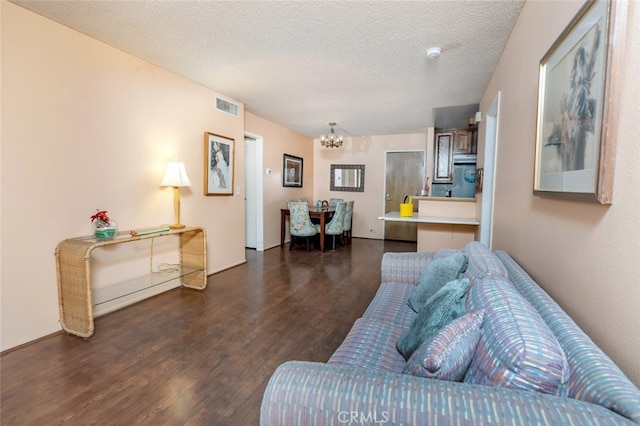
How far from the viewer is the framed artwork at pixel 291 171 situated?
19.8 ft

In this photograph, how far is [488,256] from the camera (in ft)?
5.60

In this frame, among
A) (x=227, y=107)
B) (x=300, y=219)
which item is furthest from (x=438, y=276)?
(x=300, y=219)

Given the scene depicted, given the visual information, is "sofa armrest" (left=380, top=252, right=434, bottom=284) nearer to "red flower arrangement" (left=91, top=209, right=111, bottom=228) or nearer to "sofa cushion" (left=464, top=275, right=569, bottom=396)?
"sofa cushion" (left=464, top=275, right=569, bottom=396)

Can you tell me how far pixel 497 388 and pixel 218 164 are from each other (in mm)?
3843

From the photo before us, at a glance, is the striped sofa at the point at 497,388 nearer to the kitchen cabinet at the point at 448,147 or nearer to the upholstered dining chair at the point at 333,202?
the kitchen cabinet at the point at 448,147

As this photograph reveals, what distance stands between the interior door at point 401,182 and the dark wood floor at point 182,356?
10.9ft

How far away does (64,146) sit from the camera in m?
2.39

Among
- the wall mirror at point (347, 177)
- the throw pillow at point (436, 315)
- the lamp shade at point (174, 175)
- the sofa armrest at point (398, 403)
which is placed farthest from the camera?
the wall mirror at point (347, 177)

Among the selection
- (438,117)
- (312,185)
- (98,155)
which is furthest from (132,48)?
(312,185)

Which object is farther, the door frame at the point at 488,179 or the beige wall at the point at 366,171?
the beige wall at the point at 366,171

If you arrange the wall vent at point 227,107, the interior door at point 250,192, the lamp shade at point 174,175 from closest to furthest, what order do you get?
the lamp shade at point 174,175 < the wall vent at point 227,107 < the interior door at point 250,192

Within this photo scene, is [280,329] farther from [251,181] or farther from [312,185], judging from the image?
[312,185]

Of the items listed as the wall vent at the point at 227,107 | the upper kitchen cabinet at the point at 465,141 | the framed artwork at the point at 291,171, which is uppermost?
the wall vent at the point at 227,107

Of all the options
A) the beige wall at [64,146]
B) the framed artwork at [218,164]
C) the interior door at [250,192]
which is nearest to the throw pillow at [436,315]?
the beige wall at [64,146]
